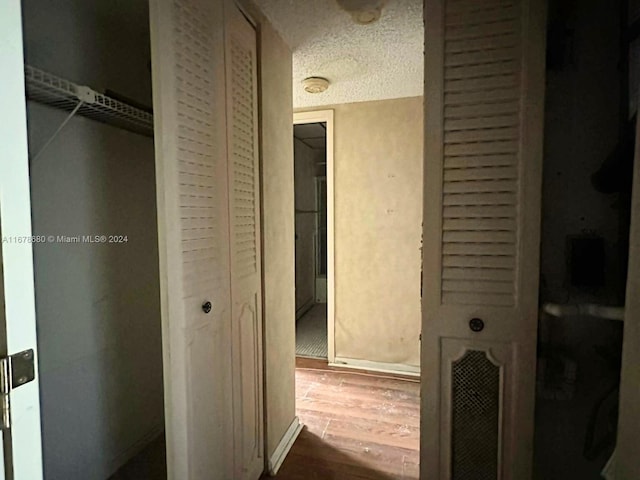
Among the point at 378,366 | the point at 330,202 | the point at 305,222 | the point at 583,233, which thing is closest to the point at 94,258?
the point at 330,202

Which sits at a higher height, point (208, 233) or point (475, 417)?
point (208, 233)

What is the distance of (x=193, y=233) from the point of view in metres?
1.10

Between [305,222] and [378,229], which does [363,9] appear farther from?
[305,222]

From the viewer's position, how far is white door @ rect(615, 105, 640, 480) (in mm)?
762

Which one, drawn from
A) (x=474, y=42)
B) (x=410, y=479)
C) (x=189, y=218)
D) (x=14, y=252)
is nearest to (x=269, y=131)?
(x=189, y=218)

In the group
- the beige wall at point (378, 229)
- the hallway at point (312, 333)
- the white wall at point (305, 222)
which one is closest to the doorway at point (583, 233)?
the beige wall at point (378, 229)

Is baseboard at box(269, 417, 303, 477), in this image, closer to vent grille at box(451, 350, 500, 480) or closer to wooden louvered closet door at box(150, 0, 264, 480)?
wooden louvered closet door at box(150, 0, 264, 480)

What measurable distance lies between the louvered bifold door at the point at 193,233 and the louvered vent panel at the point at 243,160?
3.4 inches

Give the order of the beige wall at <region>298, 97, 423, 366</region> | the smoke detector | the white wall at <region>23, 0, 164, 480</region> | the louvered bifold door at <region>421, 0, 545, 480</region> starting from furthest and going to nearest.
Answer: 1. the beige wall at <region>298, 97, 423, 366</region>
2. the smoke detector
3. the white wall at <region>23, 0, 164, 480</region>
4. the louvered bifold door at <region>421, 0, 545, 480</region>

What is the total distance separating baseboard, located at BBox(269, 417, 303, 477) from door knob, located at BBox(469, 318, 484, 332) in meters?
1.23

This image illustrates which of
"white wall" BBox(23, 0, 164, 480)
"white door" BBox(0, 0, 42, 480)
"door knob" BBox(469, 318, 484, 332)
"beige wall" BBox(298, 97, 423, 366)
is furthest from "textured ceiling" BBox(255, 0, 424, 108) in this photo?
"door knob" BBox(469, 318, 484, 332)

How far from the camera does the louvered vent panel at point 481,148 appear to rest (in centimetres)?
100

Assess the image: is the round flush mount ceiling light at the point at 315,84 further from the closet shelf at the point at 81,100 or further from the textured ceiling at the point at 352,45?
the closet shelf at the point at 81,100

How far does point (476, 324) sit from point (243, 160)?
3.49 ft
